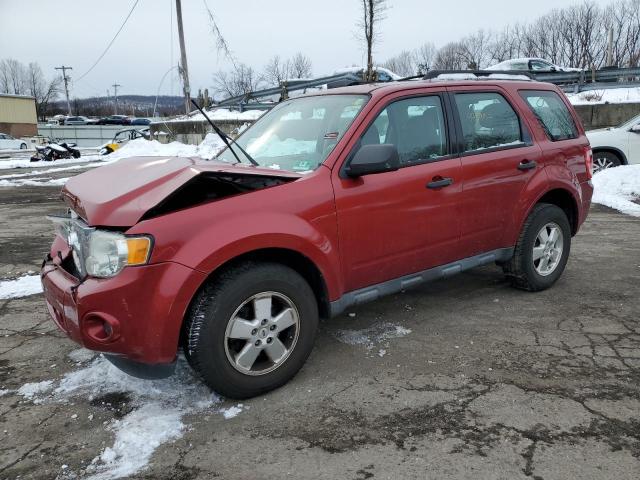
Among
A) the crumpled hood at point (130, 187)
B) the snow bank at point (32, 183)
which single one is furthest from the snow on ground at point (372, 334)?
the snow bank at point (32, 183)

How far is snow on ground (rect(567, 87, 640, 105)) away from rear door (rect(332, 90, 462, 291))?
15.8 metres

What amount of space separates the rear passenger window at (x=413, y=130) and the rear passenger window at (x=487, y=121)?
0.25m

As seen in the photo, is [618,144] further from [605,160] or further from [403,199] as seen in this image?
[403,199]

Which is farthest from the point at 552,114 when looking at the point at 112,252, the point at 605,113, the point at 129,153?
the point at 129,153

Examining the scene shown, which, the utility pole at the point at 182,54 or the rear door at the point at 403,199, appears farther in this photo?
the utility pole at the point at 182,54

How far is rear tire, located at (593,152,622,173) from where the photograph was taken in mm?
11133

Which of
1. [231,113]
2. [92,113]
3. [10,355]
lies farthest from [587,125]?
[92,113]

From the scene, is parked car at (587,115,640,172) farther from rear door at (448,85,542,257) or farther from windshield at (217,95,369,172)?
windshield at (217,95,369,172)

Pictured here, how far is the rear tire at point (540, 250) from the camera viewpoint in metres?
4.48

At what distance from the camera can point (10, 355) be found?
371cm

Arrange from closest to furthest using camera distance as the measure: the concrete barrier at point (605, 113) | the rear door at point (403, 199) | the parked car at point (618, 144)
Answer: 1. the rear door at point (403, 199)
2. the parked car at point (618, 144)
3. the concrete barrier at point (605, 113)

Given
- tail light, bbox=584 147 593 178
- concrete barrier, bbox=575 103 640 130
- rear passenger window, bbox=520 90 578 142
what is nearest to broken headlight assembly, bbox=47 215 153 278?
rear passenger window, bbox=520 90 578 142

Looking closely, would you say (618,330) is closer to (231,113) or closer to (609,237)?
(609,237)

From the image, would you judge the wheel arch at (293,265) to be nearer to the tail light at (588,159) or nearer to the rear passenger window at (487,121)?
the rear passenger window at (487,121)
